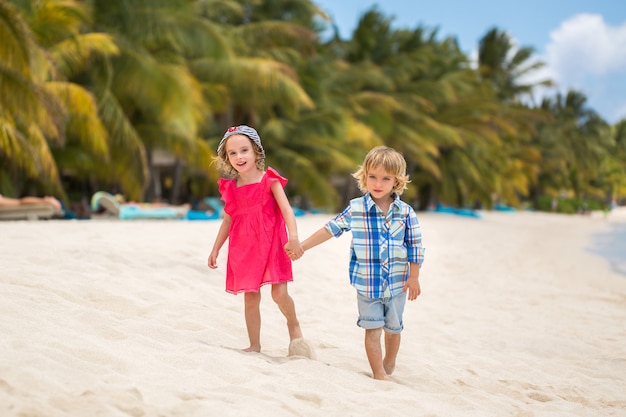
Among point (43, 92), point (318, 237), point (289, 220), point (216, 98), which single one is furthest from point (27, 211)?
point (318, 237)

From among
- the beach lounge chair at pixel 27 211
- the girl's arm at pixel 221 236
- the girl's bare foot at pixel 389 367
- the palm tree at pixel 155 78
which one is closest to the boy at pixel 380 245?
the girl's bare foot at pixel 389 367

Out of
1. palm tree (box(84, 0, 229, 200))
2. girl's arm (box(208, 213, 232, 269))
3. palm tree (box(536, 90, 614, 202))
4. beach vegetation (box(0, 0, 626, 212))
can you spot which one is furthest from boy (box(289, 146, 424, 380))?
palm tree (box(536, 90, 614, 202))

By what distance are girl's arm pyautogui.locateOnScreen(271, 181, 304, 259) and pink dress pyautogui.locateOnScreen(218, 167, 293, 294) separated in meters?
Answer: 0.04

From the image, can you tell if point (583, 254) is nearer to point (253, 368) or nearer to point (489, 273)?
point (489, 273)

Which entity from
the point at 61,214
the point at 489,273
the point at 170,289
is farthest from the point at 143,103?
the point at 170,289

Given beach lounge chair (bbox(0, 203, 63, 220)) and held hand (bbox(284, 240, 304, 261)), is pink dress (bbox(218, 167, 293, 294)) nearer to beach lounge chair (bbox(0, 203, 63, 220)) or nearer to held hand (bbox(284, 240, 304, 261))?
held hand (bbox(284, 240, 304, 261))

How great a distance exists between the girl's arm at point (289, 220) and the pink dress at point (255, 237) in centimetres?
4

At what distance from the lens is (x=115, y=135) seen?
43.4ft

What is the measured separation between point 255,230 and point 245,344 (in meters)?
0.76

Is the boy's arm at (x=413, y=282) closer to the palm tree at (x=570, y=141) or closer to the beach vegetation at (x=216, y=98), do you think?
the beach vegetation at (x=216, y=98)

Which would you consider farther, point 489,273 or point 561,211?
point 561,211

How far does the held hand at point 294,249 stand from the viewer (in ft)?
10.6

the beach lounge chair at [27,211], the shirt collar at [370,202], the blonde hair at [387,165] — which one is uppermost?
the blonde hair at [387,165]

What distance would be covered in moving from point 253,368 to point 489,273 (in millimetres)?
6518
